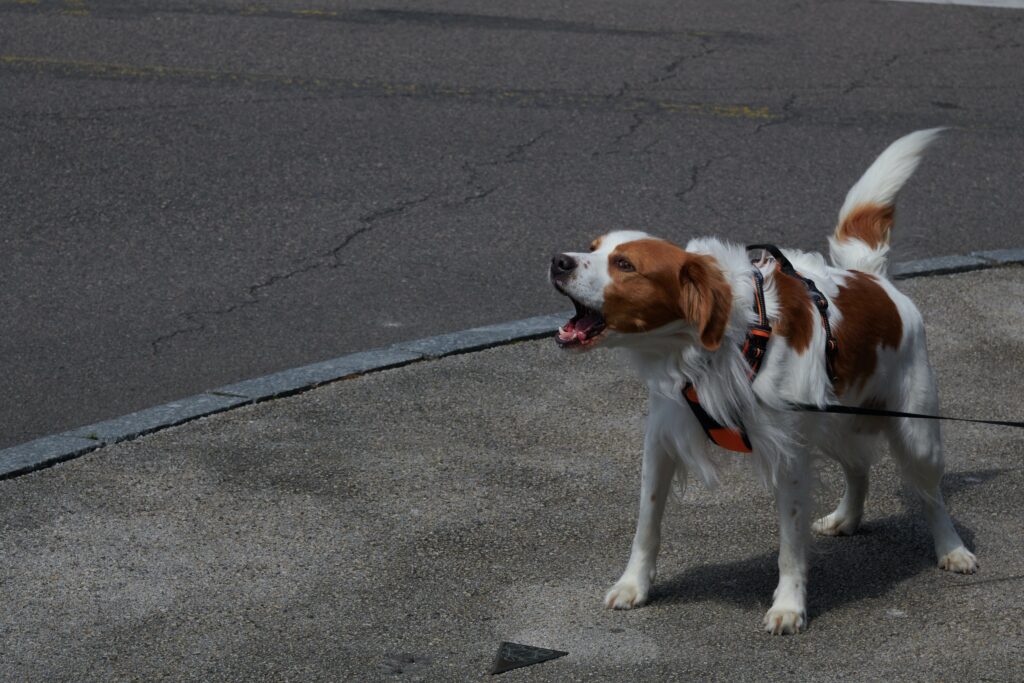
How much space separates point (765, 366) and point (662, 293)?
1.35ft

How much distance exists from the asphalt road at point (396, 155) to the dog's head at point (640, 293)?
148 cm

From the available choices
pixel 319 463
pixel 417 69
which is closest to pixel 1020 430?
pixel 319 463

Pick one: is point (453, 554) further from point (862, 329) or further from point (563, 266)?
point (862, 329)

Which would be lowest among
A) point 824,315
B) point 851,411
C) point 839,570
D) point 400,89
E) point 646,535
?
point 839,570

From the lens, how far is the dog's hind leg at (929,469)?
14.5ft

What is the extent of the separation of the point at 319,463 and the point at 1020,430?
2.87 metres

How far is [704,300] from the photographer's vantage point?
378 cm

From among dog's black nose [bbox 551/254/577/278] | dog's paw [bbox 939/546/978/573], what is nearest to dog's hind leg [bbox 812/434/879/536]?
dog's paw [bbox 939/546/978/573]

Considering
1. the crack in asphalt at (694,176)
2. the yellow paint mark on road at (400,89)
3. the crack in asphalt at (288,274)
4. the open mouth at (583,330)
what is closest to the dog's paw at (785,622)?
the open mouth at (583,330)

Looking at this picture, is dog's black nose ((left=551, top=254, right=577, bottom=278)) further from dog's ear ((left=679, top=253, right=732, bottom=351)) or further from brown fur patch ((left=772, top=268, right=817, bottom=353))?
brown fur patch ((left=772, top=268, right=817, bottom=353))

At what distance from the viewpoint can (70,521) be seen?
478 centimetres

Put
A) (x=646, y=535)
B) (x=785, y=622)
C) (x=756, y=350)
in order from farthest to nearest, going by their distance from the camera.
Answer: (x=646, y=535), (x=785, y=622), (x=756, y=350)

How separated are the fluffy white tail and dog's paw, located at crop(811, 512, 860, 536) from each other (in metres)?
0.89

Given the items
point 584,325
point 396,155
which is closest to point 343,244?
point 396,155
